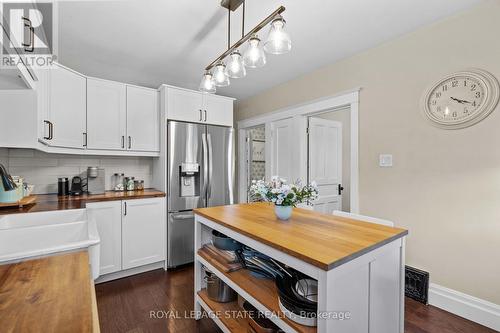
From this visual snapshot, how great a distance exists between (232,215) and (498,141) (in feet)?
6.66

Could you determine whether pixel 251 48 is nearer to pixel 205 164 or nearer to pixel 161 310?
pixel 205 164

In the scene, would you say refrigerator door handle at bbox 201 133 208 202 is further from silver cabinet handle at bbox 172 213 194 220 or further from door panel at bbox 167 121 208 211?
silver cabinet handle at bbox 172 213 194 220

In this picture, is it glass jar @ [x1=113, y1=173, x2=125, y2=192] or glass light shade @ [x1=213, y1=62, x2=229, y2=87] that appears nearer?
glass light shade @ [x1=213, y1=62, x2=229, y2=87]

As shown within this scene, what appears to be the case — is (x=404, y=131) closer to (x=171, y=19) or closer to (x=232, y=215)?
(x=232, y=215)

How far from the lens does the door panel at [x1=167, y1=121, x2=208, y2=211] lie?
288 cm

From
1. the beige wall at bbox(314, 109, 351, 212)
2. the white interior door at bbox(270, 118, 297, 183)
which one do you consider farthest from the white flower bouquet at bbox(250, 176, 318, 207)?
the beige wall at bbox(314, 109, 351, 212)

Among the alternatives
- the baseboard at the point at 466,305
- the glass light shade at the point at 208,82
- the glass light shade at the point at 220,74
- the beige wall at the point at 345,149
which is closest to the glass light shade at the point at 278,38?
the glass light shade at the point at 220,74

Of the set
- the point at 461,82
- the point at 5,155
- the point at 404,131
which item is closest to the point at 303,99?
the point at 404,131

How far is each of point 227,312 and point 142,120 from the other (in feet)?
7.90

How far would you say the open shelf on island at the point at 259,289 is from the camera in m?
1.08

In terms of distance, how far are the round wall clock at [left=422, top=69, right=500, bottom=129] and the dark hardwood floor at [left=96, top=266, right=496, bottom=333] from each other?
155cm

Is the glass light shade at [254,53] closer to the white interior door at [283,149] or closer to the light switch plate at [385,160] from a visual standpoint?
the light switch plate at [385,160]

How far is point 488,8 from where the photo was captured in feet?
5.87

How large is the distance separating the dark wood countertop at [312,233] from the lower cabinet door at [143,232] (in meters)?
1.27
